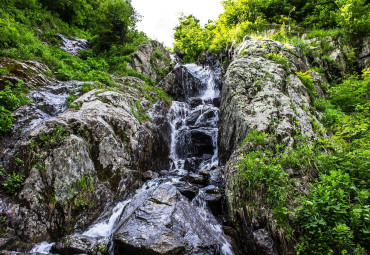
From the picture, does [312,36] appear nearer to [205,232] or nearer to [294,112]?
[294,112]

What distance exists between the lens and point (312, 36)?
42.7 feet

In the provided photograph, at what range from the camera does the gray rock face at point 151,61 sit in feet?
50.8

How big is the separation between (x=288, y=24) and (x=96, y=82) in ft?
56.4

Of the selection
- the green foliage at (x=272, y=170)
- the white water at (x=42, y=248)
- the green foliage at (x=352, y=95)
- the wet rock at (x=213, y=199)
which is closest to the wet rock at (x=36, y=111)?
the white water at (x=42, y=248)

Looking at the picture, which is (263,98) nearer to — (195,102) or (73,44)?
(195,102)

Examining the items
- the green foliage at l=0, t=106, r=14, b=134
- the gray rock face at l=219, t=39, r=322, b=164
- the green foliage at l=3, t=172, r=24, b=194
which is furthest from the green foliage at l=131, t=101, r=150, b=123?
the green foliage at l=3, t=172, r=24, b=194

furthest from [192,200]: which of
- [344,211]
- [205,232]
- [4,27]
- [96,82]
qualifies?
[4,27]

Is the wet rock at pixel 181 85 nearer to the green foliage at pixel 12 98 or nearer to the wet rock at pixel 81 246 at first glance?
the green foliage at pixel 12 98

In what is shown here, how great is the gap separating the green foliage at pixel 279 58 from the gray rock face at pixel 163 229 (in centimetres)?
894

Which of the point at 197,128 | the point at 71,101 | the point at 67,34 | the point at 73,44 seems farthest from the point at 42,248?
the point at 67,34

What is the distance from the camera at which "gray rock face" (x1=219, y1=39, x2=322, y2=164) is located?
639 cm

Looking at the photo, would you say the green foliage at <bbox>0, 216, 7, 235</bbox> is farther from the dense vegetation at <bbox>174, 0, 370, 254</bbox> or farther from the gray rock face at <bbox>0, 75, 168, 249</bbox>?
the dense vegetation at <bbox>174, 0, 370, 254</bbox>

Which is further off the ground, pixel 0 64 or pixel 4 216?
pixel 0 64

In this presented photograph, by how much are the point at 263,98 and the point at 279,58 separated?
379cm
